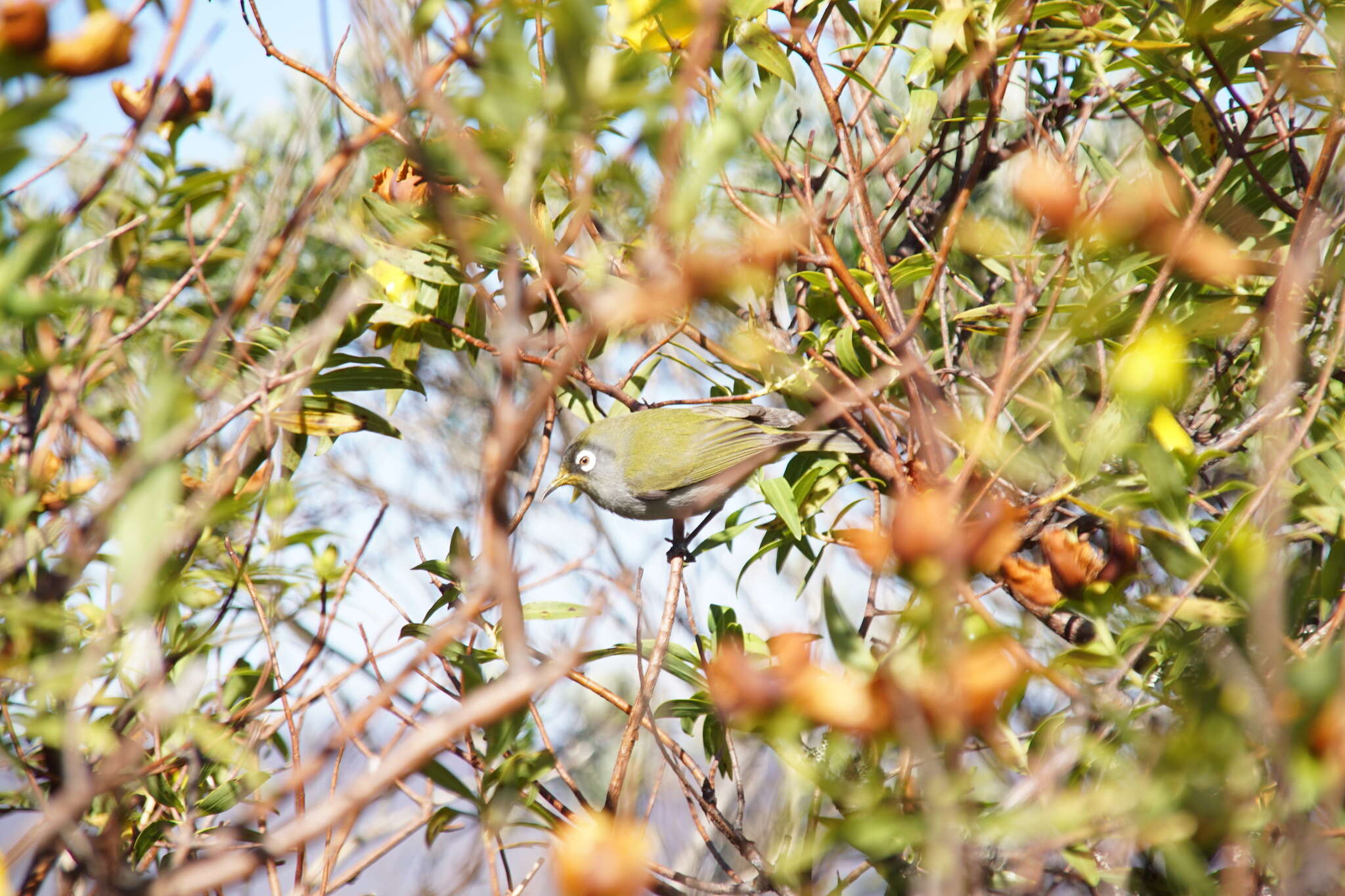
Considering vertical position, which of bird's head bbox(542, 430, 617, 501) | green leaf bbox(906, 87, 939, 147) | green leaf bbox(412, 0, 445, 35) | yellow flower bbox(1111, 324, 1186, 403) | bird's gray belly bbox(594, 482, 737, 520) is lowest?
yellow flower bbox(1111, 324, 1186, 403)

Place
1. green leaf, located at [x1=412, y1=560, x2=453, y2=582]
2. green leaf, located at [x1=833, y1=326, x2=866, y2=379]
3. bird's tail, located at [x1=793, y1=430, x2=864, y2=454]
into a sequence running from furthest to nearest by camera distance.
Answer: bird's tail, located at [x1=793, y1=430, x2=864, y2=454], green leaf, located at [x1=833, y1=326, x2=866, y2=379], green leaf, located at [x1=412, y1=560, x2=453, y2=582]

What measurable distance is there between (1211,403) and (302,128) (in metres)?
2.18

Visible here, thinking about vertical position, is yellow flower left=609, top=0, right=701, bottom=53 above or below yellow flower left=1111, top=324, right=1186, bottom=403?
above

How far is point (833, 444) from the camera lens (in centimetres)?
257

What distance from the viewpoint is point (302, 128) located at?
1.48 m

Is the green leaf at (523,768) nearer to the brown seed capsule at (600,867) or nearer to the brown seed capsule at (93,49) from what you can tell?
the brown seed capsule at (600,867)

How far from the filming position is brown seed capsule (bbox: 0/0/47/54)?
822 millimetres

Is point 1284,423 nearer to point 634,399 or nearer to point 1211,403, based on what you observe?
point 1211,403

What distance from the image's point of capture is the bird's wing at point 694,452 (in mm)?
3854

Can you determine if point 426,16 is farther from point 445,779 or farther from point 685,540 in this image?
point 685,540

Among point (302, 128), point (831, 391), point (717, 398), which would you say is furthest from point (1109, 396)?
point (302, 128)

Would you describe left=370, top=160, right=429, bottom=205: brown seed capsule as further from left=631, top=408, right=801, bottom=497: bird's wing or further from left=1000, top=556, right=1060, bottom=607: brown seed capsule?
left=631, top=408, right=801, bottom=497: bird's wing

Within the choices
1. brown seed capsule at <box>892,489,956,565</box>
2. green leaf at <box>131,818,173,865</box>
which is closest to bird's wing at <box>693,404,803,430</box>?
green leaf at <box>131,818,173,865</box>

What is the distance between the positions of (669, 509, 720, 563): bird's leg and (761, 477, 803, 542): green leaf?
733mm
